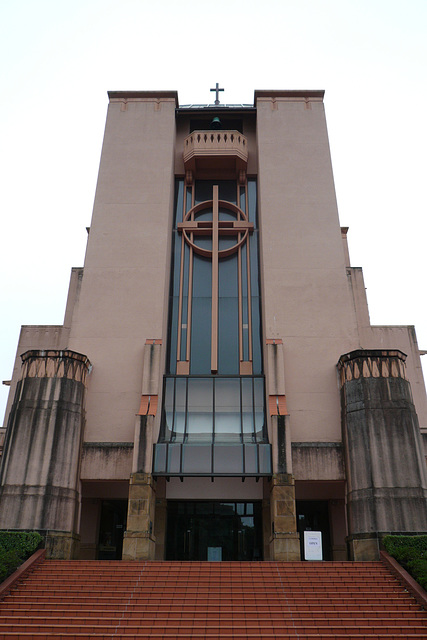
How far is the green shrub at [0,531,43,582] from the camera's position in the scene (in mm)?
17656

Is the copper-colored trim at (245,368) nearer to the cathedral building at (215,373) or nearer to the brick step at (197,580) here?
the cathedral building at (215,373)

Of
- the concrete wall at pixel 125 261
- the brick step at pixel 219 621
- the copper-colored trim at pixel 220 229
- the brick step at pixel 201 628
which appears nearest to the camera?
the brick step at pixel 201 628

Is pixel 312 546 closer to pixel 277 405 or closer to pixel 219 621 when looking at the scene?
pixel 277 405

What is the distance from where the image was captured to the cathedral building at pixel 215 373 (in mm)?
21719

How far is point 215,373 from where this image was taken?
26312mm

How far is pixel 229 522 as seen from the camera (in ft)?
82.8

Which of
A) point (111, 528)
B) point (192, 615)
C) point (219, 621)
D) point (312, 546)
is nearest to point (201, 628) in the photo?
point (219, 621)

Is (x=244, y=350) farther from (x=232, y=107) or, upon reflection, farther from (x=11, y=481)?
(x=232, y=107)

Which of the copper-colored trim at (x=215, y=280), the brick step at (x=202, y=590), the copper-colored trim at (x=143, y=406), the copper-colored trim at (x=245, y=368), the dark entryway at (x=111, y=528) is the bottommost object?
the brick step at (x=202, y=590)

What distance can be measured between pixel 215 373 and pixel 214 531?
24.6 feet

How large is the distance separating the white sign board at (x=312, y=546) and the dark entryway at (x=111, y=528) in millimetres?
10051

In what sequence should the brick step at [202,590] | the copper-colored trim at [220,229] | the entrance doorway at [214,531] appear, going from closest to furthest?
the brick step at [202,590] → the entrance doorway at [214,531] → the copper-colored trim at [220,229]

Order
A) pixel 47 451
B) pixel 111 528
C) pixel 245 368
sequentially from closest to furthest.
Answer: pixel 47 451, pixel 111 528, pixel 245 368

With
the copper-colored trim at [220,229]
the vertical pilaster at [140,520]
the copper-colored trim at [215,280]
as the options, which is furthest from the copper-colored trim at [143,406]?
the copper-colored trim at [220,229]
